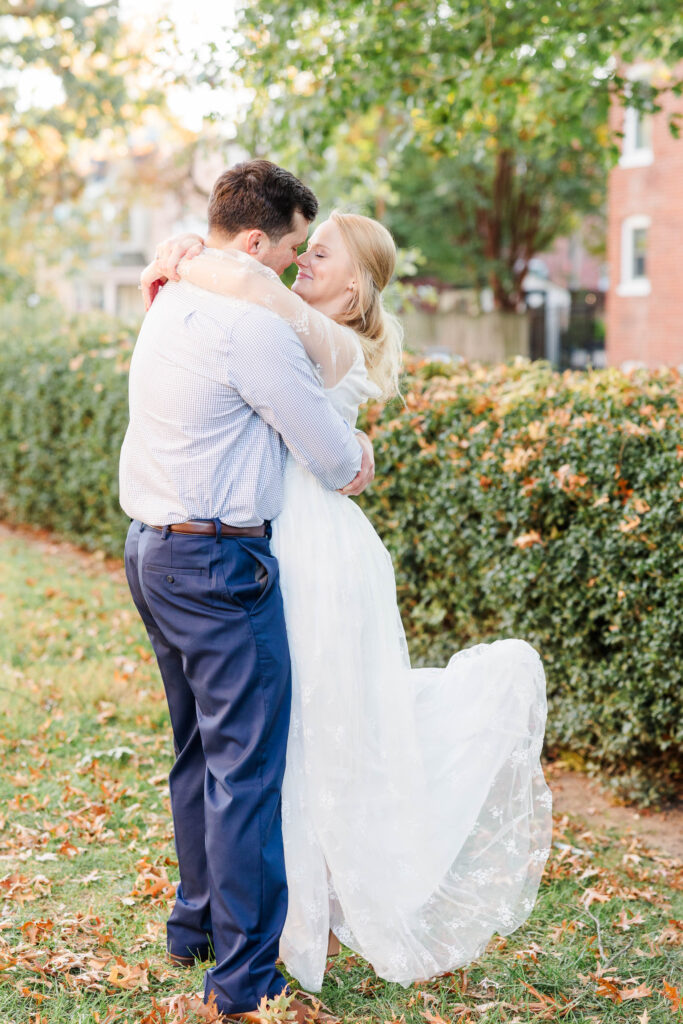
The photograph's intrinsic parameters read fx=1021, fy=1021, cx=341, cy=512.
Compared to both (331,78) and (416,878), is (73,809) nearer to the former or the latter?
(416,878)

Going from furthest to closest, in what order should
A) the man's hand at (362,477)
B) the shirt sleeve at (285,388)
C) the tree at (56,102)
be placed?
the tree at (56,102) < the man's hand at (362,477) < the shirt sleeve at (285,388)

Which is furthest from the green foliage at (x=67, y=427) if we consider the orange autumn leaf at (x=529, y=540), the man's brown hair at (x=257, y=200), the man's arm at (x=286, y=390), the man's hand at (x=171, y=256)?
the man's arm at (x=286, y=390)

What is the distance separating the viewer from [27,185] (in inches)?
697

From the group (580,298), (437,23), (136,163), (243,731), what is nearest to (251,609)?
(243,731)

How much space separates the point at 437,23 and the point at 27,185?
40.5 ft

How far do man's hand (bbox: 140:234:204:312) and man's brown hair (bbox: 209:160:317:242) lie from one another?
0.09m

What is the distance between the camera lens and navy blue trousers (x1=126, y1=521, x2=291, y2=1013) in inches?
106

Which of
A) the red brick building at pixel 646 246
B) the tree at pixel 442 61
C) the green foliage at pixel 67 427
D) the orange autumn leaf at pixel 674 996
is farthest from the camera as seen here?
the red brick building at pixel 646 246

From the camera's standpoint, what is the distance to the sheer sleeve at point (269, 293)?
2.69 meters

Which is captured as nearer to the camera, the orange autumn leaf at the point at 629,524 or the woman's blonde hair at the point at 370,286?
the woman's blonde hair at the point at 370,286

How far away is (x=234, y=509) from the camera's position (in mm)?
2695

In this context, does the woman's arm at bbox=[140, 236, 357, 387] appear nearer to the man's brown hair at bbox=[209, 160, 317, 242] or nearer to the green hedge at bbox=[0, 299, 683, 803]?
the man's brown hair at bbox=[209, 160, 317, 242]

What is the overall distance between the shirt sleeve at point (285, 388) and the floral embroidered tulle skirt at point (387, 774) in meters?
0.20

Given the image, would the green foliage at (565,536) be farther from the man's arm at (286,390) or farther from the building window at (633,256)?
the building window at (633,256)
